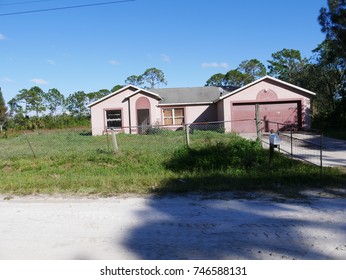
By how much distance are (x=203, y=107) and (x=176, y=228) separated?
941 inches

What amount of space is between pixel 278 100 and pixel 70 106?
206 feet

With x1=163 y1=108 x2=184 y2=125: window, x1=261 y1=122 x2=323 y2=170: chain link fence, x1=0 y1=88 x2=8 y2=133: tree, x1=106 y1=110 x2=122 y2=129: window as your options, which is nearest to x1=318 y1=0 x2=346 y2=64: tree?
x1=261 y1=122 x2=323 y2=170: chain link fence

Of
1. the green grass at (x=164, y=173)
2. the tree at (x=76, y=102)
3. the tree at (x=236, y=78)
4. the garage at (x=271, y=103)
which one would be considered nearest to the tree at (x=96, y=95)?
the tree at (x=76, y=102)

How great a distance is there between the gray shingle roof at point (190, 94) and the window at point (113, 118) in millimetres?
3785

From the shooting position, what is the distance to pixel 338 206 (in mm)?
5715

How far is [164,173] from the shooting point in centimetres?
878

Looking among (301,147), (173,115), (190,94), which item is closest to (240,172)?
(301,147)

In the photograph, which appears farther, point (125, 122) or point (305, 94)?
point (125, 122)

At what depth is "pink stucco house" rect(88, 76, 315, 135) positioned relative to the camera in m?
24.0

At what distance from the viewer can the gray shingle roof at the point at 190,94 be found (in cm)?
2841

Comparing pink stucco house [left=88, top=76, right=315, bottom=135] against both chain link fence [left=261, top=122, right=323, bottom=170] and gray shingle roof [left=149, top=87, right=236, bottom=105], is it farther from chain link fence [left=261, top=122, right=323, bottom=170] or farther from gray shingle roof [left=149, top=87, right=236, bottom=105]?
chain link fence [left=261, top=122, right=323, bottom=170]
